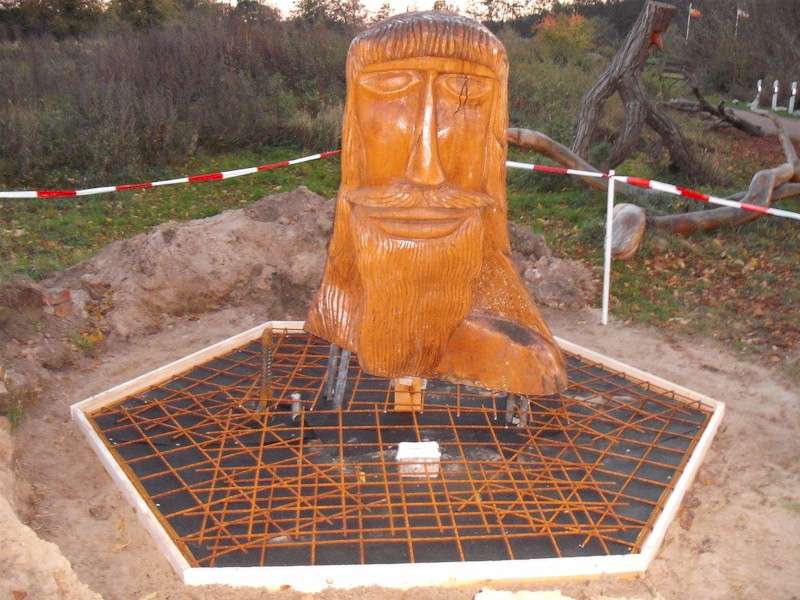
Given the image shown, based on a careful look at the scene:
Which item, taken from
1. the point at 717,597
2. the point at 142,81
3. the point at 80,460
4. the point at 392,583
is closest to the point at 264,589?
the point at 392,583

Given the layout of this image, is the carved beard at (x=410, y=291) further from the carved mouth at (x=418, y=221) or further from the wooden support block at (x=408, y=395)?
the wooden support block at (x=408, y=395)

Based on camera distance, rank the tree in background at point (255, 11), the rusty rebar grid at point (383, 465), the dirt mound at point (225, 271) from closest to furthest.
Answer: the rusty rebar grid at point (383, 465), the dirt mound at point (225, 271), the tree in background at point (255, 11)

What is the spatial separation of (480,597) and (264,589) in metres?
0.76

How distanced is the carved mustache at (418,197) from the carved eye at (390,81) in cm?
38

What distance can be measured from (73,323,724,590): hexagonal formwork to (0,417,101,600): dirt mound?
1.31ft

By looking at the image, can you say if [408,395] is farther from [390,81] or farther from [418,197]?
[390,81]

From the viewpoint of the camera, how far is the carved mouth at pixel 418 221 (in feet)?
10.1

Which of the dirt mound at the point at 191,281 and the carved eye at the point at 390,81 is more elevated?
the carved eye at the point at 390,81

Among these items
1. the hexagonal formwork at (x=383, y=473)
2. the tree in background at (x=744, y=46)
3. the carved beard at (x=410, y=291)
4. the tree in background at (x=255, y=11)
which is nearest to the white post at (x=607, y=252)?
the hexagonal formwork at (x=383, y=473)

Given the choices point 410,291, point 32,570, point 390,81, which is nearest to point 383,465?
point 410,291

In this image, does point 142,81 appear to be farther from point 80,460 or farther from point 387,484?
point 387,484

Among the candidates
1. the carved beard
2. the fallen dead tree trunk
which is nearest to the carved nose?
the carved beard

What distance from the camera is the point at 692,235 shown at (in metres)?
7.32

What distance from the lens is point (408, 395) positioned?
12.7ft
